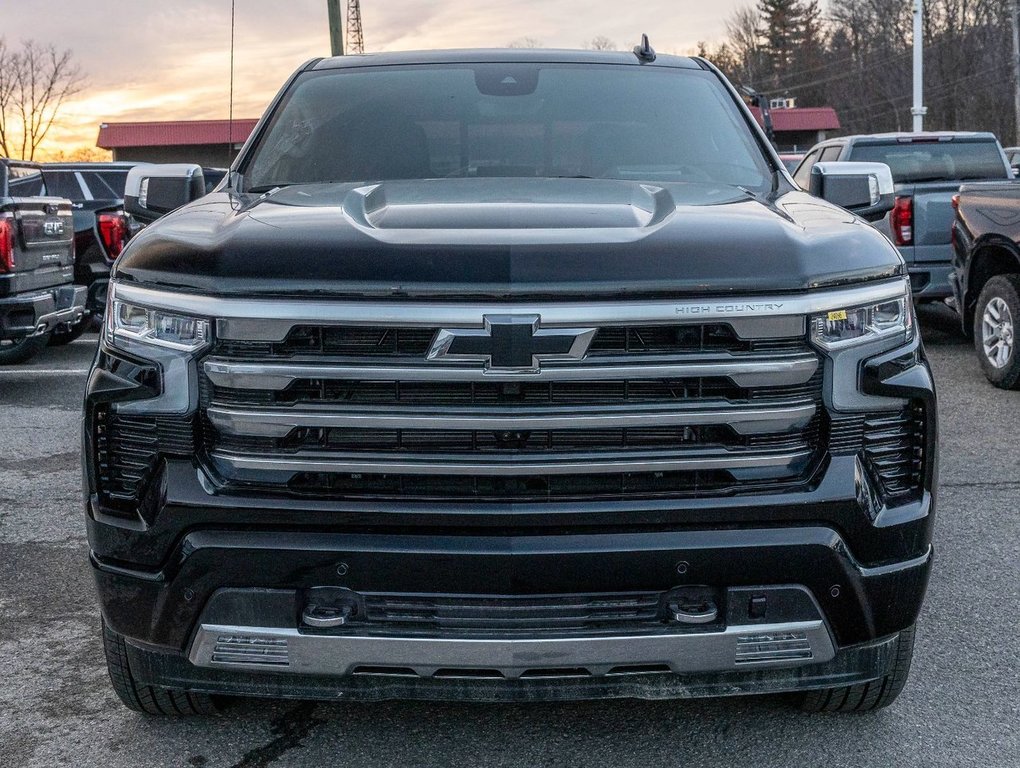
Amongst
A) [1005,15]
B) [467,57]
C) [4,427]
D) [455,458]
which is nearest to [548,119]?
[467,57]

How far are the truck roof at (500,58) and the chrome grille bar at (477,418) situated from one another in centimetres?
223

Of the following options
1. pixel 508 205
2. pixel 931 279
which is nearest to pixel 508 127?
pixel 508 205

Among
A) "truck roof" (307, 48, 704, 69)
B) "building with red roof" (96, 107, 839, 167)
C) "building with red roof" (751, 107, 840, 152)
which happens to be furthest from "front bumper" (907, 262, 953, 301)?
"building with red roof" (751, 107, 840, 152)

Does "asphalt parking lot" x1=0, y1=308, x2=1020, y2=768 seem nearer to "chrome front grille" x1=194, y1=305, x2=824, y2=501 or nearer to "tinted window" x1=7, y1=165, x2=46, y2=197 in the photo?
"chrome front grille" x1=194, y1=305, x2=824, y2=501

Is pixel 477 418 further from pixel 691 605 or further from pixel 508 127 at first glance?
pixel 508 127

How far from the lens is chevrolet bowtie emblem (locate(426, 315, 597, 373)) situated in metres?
2.56

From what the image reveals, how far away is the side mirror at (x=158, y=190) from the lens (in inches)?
161

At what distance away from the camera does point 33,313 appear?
8.70m

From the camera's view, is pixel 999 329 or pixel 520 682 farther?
pixel 999 329

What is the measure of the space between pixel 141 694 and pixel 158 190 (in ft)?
5.73

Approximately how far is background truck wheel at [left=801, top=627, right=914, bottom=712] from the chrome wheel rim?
5622 mm

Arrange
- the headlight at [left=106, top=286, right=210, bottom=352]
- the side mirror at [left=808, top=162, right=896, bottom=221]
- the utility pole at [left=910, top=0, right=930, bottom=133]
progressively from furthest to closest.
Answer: the utility pole at [left=910, top=0, right=930, bottom=133] < the side mirror at [left=808, top=162, right=896, bottom=221] < the headlight at [left=106, top=286, right=210, bottom=352]

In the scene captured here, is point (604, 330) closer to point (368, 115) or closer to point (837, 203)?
point (837, 203)

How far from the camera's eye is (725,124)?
418 centimetres
